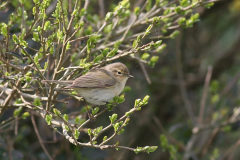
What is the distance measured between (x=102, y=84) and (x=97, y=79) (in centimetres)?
9

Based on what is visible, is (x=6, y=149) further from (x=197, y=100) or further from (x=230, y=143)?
(x=230, y=143)

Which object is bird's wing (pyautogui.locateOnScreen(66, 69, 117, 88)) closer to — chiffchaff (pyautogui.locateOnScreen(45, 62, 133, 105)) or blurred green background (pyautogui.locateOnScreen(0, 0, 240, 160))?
chiffchaff (pyautogui.locateOnScreen(45, 62, 133, 105))

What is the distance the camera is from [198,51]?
272 inches

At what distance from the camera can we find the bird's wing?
11.0 ft

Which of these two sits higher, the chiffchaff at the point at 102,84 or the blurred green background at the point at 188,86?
the chiffchaff at the point at 102,84

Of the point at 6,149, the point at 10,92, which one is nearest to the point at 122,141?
the point at 6,149

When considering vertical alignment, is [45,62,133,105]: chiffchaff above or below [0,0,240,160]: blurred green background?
above

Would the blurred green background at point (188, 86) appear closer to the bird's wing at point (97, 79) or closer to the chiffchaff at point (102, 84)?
the chiffchaff at point (102, 84)

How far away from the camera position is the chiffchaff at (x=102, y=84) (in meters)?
Result: 3.35

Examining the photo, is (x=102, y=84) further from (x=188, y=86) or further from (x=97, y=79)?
(x=188, y=86)

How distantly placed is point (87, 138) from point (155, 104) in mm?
2057

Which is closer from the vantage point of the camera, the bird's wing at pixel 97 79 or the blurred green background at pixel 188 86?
the bird's wing at pixel 97 79

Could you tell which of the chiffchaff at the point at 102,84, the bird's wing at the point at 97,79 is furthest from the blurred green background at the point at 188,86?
the bird's wing at the point at 97,79

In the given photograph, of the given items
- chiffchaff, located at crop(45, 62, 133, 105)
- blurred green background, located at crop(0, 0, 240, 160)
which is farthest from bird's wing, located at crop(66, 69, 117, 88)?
blurred green background, located at crop(0, 0, 240, 160)
